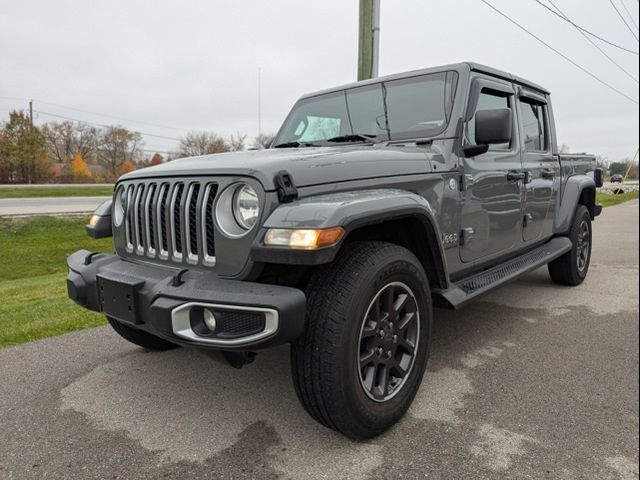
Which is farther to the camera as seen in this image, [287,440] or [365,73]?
[365,73]

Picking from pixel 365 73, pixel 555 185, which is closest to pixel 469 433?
pixel 555 185

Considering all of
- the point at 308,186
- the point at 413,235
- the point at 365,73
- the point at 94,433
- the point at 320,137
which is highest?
the point at 365,73

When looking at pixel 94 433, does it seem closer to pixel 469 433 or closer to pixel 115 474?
pixel 115 474

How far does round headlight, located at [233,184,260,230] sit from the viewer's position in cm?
208

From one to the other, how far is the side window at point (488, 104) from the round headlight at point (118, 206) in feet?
7.42

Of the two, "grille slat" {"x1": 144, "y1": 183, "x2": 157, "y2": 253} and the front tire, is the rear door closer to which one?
the front tire

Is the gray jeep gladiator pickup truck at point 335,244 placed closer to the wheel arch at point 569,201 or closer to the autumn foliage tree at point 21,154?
the wheel arch at point 569,201

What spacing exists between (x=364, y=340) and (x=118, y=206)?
1.70m

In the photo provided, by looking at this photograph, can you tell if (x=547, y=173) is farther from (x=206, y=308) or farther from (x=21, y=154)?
(x=21, y=154)

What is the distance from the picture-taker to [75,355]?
3342 mm

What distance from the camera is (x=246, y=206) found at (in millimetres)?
2113

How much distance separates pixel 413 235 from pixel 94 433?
1.97 m

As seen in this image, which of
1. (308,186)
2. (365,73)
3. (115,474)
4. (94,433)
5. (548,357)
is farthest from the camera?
(365,73)

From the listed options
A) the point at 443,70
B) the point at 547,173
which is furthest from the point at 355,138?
the point at 547,173
